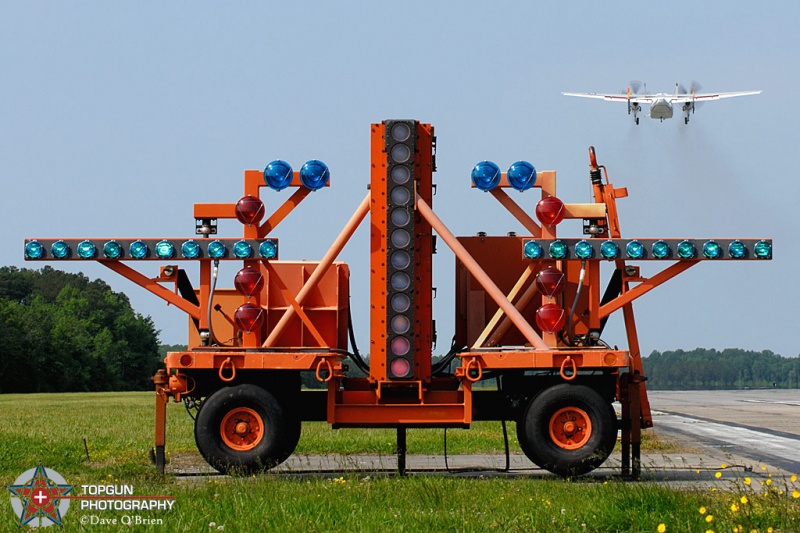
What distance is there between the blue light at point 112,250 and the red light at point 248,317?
5.13ft

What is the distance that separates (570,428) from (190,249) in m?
4.82

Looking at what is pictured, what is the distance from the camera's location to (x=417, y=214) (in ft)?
47.2

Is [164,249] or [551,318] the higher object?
[164,249]

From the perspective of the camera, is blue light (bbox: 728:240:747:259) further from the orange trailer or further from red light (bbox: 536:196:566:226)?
red light (bbox: 536:196:566:226)

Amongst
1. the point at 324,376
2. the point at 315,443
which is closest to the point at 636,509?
the point at 324,376

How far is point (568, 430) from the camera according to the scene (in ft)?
45.5

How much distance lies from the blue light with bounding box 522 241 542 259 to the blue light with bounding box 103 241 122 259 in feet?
15.5

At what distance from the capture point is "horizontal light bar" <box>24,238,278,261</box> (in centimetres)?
1433

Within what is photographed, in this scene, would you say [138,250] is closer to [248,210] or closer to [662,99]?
[248,210]

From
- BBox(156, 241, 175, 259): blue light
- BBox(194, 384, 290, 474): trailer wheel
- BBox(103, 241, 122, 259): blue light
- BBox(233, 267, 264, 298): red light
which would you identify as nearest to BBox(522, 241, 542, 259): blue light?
BBox(233, 267, 264, 298): red light

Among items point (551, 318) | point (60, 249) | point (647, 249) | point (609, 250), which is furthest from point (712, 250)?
point (60, 249)

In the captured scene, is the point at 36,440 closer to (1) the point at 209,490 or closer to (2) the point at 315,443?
(2) the point at 315,443

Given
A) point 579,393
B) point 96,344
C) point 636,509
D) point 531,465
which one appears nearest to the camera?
point 636,509

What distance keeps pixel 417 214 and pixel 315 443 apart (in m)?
7.74
